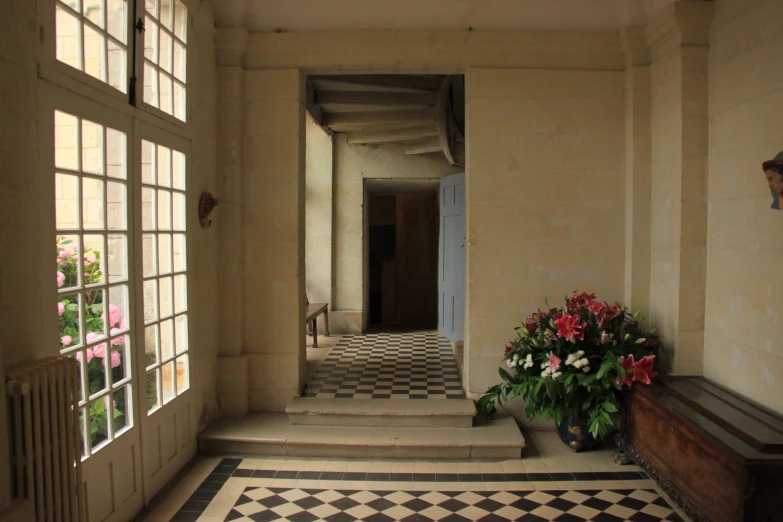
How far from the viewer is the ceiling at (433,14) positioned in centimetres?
424

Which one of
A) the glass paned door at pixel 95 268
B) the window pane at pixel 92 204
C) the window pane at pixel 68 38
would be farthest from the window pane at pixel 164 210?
the window pane at pixel 68 38

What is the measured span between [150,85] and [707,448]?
366 cm

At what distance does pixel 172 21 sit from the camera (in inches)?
140

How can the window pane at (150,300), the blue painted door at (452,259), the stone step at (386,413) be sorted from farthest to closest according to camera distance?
the blue painted door at (452,259)
the stone step at (386,413)
the window pane at (150,300)

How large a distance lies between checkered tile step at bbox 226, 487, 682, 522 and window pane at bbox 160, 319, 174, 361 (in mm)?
998

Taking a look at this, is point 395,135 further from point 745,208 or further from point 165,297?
point 745,208

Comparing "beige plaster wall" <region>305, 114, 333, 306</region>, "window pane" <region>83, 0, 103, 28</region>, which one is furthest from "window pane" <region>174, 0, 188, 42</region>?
"beige plaster wall" <region>305, 114, 333, 306</region>

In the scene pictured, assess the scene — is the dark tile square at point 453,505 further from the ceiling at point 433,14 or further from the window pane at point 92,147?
the ceiling at point 433,14

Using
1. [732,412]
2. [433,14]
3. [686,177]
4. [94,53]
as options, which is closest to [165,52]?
[94,53]

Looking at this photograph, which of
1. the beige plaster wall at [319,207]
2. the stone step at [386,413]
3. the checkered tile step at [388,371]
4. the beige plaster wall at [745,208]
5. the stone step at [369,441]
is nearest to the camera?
the beige plaster wall at [745,208]

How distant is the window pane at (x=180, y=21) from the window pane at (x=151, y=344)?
1.95 metres

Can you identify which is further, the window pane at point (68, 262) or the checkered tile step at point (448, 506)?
the checkered tile step at point (448, 506)

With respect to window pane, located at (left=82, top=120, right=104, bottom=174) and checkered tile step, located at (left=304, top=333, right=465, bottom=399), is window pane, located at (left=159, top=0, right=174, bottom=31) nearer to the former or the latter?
window pane, located at (left=82, top=120, right=104, bottom=174)

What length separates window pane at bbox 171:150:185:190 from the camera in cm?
365
